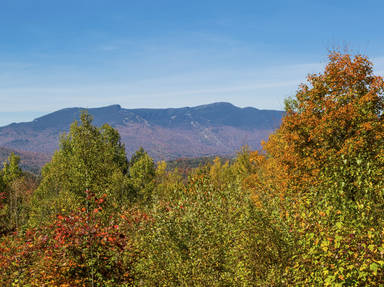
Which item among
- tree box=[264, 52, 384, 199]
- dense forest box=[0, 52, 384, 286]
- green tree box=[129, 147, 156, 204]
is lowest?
green tree box=[129, 147, 156, 204]

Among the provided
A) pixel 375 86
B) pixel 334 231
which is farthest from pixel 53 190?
pixel 334 231

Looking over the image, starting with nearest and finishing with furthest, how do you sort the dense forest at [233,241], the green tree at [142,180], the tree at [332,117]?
the dense forest at [233,241], the tree at [332,117], the green tree at [142,180]

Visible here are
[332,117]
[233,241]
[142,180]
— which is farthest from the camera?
[142,180]

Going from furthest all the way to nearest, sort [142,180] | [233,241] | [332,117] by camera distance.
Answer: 1. [142,180]
2. [332,117]
3. [233,241]

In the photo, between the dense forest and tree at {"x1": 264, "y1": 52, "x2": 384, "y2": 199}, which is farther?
tree at {"x1": 264, "y1": 52, "x2": 384, "y2": 199}

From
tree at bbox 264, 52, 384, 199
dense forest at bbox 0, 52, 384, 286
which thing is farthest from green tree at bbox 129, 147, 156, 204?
dense forest at bbox 0, 52, 384, 286

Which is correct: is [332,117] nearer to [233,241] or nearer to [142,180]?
[233,241]

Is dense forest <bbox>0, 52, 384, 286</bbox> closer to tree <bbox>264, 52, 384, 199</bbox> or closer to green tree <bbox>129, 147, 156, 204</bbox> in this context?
tree <bbox>264, 52, 384, 199</bbox>

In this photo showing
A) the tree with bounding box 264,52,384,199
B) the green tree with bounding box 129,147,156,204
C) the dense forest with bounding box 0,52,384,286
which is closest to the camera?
the dense forest with bounding box 0,52,384,286

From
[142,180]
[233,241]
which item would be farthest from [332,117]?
[142,180]

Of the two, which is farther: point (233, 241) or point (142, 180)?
point (142, 180)

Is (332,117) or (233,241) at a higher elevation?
(332,117)

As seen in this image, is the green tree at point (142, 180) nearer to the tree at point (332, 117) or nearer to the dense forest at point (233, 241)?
the tree at point (332, 117)

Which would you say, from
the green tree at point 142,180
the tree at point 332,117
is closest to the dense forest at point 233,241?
the tree at point 332,117
